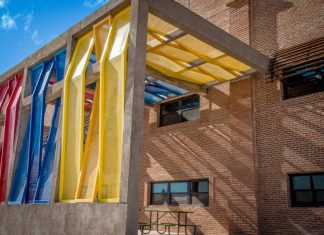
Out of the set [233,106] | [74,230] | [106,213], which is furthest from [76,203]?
[233,106]

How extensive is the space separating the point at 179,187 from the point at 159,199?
131 cm

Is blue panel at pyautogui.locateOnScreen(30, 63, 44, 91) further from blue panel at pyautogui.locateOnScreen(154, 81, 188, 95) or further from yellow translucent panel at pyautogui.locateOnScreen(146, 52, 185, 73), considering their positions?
blue panel at pyautogui.locateOnScreen(154, 81, 188, 95)

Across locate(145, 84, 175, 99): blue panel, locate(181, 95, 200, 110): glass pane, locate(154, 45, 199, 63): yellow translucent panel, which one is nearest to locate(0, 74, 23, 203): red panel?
locate(145, 84, 175, 99): blue panel

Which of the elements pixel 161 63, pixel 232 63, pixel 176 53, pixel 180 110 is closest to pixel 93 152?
pixel 176 53

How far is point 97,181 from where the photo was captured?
8.81m

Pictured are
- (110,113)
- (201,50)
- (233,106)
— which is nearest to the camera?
(110,113)

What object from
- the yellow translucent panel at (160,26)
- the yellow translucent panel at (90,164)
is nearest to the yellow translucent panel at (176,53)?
the yellow translucent panel at (160,26)

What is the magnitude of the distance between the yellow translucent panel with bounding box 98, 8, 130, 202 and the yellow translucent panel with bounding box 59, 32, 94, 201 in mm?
1276

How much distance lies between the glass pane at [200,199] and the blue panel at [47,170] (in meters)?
6.22

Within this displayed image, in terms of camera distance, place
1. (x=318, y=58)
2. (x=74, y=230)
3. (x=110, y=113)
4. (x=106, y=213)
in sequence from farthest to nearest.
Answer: (x=318, y=58), (x=110, y=113), (x=74, y=230), (x=106, y=213)

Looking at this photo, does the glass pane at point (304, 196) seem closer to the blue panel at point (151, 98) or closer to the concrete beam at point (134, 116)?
the concrete beam at point (134, 116)

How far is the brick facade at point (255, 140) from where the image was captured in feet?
38.3

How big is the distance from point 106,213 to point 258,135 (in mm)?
7124

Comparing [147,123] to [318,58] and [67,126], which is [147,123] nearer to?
[67,126]
